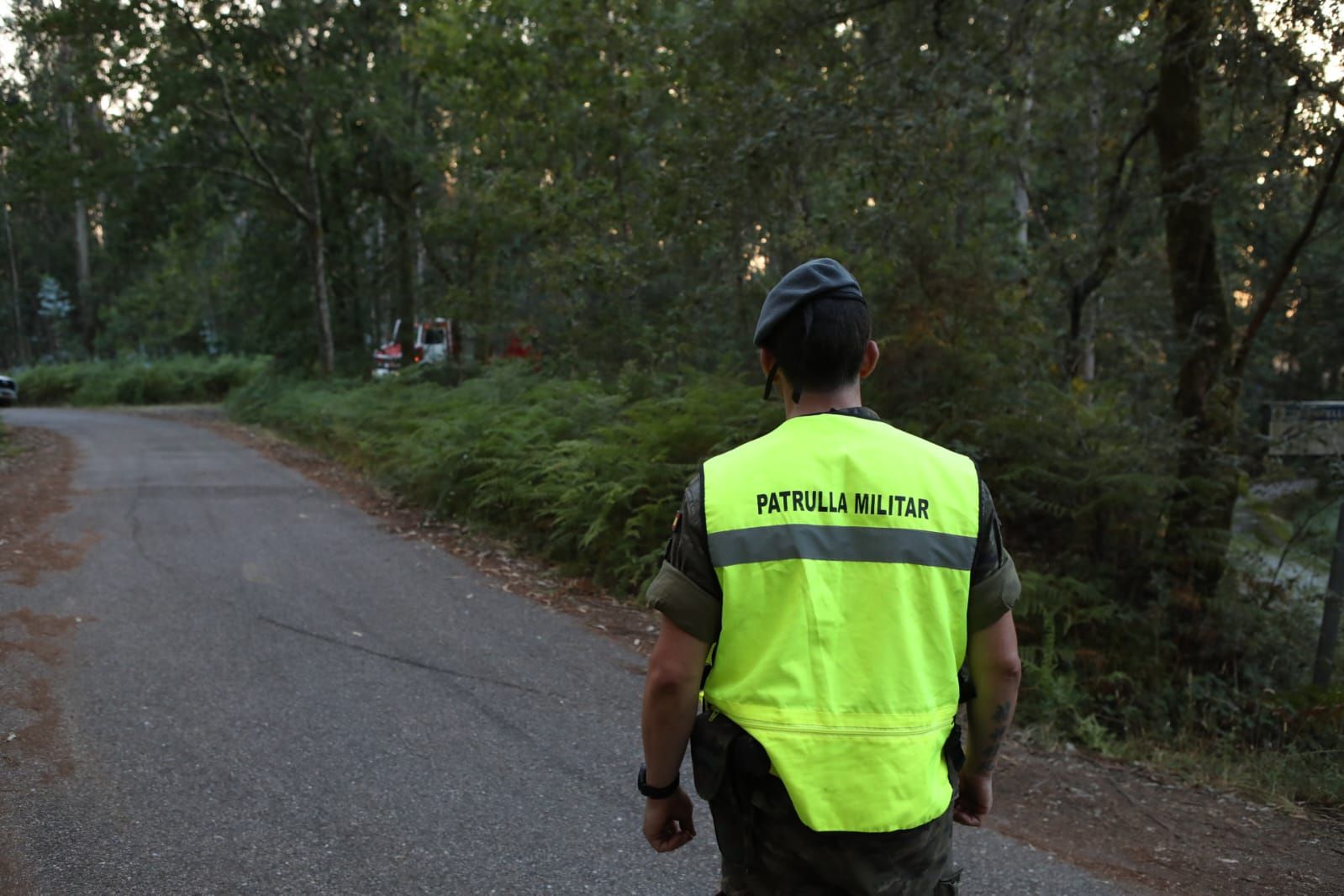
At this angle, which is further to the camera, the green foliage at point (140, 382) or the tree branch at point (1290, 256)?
the green foliage at point (140, 382)

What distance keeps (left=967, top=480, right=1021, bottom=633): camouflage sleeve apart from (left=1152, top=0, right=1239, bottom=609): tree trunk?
21.6 ft

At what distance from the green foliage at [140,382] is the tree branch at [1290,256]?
33.2 m

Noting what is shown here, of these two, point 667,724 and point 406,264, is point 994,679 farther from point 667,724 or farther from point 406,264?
point 406,264

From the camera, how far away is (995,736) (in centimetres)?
222

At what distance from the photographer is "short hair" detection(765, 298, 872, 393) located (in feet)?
6.73

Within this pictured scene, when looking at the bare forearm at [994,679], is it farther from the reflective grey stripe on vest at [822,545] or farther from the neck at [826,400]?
the neck at [826,400]

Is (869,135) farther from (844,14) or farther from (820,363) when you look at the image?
(820,363)

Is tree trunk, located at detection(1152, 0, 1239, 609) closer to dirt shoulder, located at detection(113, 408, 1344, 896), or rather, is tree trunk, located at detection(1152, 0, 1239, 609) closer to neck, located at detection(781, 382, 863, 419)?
dirt shoulder, located at detection(113, 408, 1344, 896)

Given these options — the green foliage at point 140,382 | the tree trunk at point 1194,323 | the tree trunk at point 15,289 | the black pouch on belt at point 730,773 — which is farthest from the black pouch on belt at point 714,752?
the tree trunk at point 15,289

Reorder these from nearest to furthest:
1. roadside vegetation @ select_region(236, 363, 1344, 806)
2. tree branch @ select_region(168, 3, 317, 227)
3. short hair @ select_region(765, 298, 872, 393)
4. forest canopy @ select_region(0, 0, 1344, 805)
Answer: short hair @ select_region(765, 298, 872, 393), roadside vegetation @ select_region(236, 363, 1344, 806), forest canopy @ select_region(0, 0, 1344, 805), tree branch @ select_region(168, 3, 317, 227)

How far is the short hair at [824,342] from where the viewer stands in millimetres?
2053

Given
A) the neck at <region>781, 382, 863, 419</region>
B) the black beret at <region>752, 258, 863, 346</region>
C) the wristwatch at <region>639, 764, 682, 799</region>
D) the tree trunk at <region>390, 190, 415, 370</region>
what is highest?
the tree trunk at <region>390, 190, 415, 370</region>

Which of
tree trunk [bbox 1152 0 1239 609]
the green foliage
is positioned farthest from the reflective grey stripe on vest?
the green foliage

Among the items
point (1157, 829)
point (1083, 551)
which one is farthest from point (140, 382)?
point (1157, 829)
